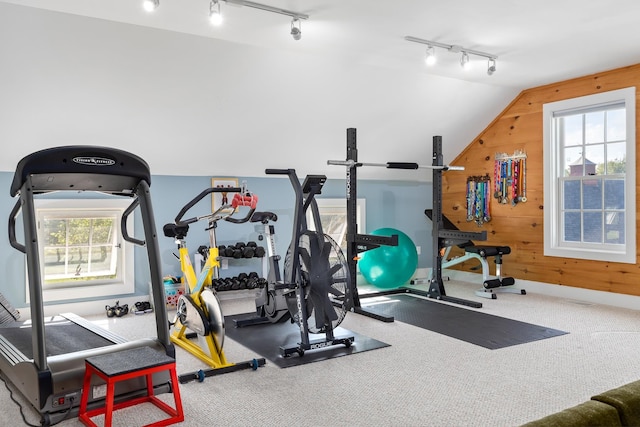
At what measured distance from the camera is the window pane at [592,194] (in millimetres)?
5453

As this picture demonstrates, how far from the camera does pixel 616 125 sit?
5.29 metres

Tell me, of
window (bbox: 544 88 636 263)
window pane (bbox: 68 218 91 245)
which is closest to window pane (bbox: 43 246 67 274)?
window pane (bbox: 68 218 91 245)

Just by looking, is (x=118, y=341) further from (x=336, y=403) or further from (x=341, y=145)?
(x=341, y=145)

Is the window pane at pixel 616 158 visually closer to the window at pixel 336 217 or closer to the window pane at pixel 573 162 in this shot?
the window pane at pixel 573 162

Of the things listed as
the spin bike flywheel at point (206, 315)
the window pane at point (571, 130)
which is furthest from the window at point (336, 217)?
the spin bike flywheel at point (206, 315)

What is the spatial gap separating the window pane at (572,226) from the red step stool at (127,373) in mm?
4761

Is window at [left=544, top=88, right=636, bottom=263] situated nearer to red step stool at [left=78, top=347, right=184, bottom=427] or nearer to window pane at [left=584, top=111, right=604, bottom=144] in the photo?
window pane at [left=584, top=111, right=604, bottom=144]

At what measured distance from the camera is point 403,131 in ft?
19.9

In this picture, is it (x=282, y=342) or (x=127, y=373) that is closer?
(x=127, y=373)

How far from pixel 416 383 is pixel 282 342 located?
124 centimetres

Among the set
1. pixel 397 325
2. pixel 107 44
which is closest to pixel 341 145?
pixel 397 325

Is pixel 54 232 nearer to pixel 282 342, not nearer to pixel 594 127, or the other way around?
pixel 282 342

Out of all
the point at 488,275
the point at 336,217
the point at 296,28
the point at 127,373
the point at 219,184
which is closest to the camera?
the point at 127,373

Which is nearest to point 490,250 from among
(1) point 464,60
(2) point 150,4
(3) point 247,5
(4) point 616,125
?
(4) point 616,125
